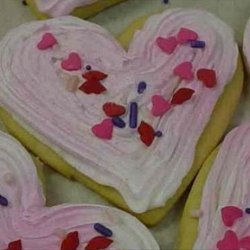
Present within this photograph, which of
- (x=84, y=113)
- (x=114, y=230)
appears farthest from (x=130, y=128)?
(x=114, y=230)

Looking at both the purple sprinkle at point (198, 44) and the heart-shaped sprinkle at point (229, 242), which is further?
the purple sprinkle at point (198, 44)

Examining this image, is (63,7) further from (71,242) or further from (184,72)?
(71,242)

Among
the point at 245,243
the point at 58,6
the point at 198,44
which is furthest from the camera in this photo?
the point at 58,6

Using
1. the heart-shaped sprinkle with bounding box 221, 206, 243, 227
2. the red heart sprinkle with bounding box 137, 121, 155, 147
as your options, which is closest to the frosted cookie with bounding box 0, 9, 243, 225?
the red heart sprinkle with bounding box 137, 121, 155, 147

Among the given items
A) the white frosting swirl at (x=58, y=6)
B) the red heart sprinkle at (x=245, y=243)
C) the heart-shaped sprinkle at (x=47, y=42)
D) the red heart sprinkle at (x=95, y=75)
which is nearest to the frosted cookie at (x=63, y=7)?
the white frosting swirl at (x=58, y=6)

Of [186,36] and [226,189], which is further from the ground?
[186,36]

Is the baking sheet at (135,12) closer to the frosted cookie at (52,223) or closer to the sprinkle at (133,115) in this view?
the sprinkle at (133,115)

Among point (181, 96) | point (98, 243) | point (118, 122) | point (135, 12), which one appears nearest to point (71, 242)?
point (98, 243)
